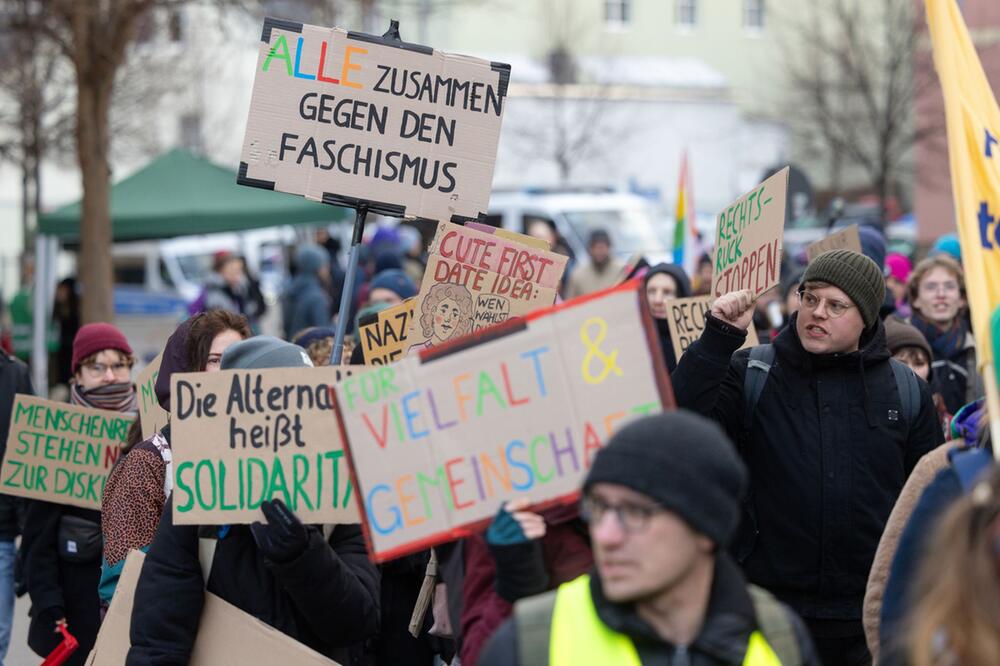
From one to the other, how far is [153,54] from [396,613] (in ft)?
83.4

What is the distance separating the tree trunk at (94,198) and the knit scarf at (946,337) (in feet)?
30.6

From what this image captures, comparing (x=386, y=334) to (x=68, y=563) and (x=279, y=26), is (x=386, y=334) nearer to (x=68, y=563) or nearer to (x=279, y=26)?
(x=279, y=26)

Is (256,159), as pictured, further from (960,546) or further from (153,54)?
(153,54)

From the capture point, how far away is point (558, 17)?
144 ft

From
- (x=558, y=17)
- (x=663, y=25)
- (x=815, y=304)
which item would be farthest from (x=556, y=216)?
(x=663, y=25)

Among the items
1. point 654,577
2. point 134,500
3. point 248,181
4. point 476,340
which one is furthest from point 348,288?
point 654,577

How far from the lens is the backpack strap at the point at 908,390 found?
4.75 m

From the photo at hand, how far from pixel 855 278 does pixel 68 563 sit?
3198mm

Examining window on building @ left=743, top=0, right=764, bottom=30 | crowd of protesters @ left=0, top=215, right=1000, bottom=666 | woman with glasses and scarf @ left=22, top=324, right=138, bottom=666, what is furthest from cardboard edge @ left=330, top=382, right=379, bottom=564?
window on building @ left=743, top=0, right=764, bottom=30

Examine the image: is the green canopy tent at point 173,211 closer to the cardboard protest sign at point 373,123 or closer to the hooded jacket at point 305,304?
the hooded jacket at point 305,304

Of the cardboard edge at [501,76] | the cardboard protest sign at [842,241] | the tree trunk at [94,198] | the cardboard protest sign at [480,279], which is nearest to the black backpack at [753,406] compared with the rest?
the cardboard protest sign at [480,279]

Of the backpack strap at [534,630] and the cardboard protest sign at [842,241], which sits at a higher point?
the cardboard protest sign at [842,241]

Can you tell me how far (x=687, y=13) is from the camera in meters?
51.6

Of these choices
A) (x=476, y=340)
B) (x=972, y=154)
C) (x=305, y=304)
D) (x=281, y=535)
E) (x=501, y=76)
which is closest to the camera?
(x=476, y=340)
